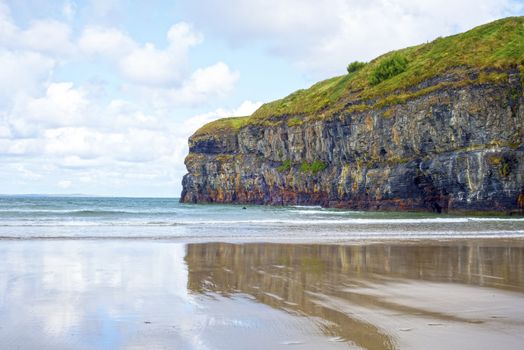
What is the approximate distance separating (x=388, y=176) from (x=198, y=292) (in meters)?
51.7

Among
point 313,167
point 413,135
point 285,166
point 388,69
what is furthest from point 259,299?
point 285,166

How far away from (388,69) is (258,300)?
68.6 meters

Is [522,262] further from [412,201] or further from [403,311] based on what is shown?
[412,201]

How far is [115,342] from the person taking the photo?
6.46 m

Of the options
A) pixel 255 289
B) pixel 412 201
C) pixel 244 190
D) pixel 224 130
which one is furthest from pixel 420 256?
pixel 224 130

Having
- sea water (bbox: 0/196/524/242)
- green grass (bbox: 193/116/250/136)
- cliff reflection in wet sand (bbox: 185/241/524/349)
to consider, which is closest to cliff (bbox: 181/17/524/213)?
sea water (bbox: 0/196/524/242)

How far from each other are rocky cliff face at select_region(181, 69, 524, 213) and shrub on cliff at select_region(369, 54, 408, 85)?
29.3 ft

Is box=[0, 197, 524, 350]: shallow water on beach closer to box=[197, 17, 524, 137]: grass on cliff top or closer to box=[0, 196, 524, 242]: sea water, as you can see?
box=[0, 196, 524, 242]: sea water

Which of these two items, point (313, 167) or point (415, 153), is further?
point (313, 167)

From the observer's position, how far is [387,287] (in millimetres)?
10852

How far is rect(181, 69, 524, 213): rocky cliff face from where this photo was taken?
158ft

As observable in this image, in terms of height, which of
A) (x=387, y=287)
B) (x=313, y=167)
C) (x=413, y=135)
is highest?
(x=413, y=135)

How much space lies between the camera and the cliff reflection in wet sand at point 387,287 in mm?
7020

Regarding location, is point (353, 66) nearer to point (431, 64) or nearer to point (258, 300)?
point (431, 64)
